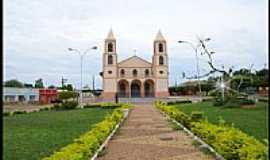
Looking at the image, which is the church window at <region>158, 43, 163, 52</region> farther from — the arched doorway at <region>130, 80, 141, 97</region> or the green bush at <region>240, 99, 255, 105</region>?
the green bush at <region>240, 99, 255, 105</region>

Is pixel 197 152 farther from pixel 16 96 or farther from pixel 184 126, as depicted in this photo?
pixel 16 96

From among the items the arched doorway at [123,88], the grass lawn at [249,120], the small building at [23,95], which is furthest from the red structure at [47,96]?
the grass lawn at [249,120]

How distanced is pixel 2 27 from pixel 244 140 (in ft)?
22.3

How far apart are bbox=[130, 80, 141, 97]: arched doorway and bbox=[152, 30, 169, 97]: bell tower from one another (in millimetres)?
4202

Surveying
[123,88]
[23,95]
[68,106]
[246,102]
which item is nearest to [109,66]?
[123,88]

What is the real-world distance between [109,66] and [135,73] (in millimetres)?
5984

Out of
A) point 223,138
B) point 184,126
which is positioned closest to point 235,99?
point 184,126

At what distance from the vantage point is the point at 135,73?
73.9 metres

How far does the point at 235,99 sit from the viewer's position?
33031 millimetres

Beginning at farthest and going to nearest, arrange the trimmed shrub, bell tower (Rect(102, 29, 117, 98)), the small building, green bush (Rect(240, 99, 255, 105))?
1. bell tower (Rect(102, 29, 117, 98))
2. the small building
3. the trimmed shrub
4. green bush (Rect(240, 99, 255, 105))

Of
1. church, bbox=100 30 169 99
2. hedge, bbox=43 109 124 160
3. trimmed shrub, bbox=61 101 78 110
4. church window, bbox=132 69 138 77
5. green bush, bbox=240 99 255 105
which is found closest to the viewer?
hedge, bbox=43 109 124 160

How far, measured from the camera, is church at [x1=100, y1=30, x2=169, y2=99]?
69.9 m

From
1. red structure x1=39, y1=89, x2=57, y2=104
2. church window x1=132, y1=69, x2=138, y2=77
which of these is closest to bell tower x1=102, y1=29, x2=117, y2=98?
church window x1=132, y1=69, x2=138, y2=77

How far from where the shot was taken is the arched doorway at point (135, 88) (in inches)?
2899
